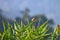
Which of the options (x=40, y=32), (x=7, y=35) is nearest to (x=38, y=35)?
(x=40, y=32)

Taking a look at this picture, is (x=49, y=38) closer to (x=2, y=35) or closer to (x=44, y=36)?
(x=44, y=36)

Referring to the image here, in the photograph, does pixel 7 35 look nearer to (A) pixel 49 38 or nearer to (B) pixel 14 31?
(B) pixel 14 31

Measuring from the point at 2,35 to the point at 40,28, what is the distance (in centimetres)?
16

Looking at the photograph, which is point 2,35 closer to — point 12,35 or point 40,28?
point 12,35

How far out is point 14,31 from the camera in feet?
2.76

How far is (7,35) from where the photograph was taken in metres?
0.78

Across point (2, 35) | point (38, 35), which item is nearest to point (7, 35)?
point (2, 35)

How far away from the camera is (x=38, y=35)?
2.63ft

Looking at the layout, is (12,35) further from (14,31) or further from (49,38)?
(49,38)

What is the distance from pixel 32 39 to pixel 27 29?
5cm

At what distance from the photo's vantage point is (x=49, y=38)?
85 centimetres

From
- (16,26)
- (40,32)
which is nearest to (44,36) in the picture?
(40,32)

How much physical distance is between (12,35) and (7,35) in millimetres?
31

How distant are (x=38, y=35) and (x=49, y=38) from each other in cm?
7
